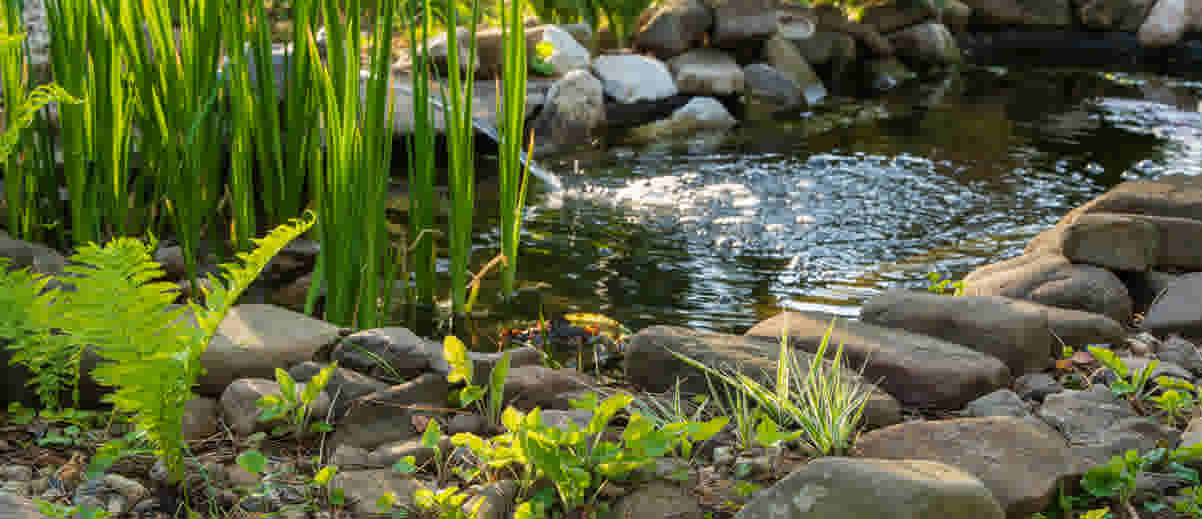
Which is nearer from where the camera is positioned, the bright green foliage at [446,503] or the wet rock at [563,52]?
the bright green foliage at [446,503]

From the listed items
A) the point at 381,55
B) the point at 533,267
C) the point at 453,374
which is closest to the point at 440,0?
the point at 533,267

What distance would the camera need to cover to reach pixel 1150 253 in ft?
9.34

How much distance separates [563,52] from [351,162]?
15.8ft

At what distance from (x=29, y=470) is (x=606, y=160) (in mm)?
3937

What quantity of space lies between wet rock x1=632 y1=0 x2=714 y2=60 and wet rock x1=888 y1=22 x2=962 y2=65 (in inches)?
113

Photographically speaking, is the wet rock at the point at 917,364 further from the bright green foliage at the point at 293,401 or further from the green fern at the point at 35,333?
the green fern at the point at 35,333

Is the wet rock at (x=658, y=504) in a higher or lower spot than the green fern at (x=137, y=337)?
lower

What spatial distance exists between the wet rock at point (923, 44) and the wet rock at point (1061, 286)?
7.46m

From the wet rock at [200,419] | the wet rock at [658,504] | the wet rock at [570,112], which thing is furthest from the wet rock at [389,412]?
the wet rock at [570,112]

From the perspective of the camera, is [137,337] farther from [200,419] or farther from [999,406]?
[999,406]

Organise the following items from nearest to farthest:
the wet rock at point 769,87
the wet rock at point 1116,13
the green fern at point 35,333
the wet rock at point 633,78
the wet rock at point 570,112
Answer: the green fern at point 35,333, the wet rock at point 570,112, the wet rock at point 633,78, the wet rock at point 769,87, the wet rock at point 1116,13

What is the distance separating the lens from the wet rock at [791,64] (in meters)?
8.26

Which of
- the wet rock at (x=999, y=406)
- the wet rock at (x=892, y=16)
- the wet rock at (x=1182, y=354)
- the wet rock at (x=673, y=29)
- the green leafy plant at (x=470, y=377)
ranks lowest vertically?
the wet rock at (x=999, y=406)

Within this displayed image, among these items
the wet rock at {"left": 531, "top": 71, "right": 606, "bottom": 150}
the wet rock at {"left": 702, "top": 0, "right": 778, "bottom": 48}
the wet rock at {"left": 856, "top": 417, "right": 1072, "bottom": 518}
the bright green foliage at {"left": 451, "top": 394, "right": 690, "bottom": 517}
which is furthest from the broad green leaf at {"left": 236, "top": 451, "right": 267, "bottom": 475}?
the wet rock at {"left": 702, "top": 0, "right": 778, "bottom": 48}
